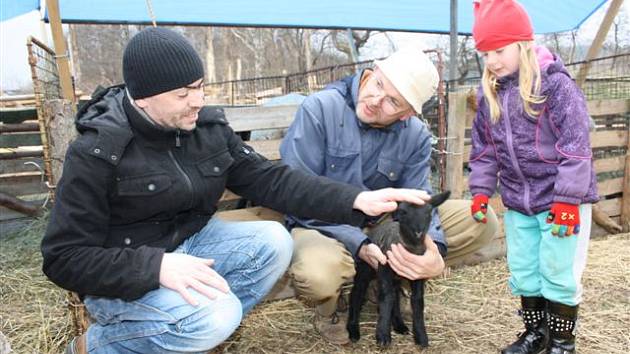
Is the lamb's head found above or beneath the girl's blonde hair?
beneath

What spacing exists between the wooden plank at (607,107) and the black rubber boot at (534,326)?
2812 millimetres

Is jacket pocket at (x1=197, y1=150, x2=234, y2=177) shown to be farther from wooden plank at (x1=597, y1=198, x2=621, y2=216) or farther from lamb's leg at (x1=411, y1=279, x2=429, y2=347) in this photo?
wooden plank at (x1=597, y1=198, x2=621, y2=216)

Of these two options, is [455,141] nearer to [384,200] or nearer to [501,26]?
[501,26]

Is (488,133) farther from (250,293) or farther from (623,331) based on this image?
(250,293)

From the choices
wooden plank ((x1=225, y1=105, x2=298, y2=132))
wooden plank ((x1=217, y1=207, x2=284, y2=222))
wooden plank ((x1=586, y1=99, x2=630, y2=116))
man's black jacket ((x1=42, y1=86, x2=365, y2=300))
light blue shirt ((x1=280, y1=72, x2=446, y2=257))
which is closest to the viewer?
man's black jacket ((x1=42, y1=86, x2=365, y2=300))

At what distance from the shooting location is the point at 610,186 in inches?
217

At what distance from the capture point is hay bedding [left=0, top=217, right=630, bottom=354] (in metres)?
3.04

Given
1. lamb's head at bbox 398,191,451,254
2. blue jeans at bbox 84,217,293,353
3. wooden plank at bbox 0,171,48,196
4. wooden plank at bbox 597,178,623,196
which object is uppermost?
lamb's head at bbox 398,191,451,254

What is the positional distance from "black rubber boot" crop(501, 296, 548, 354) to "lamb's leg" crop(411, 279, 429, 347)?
426 millimetres

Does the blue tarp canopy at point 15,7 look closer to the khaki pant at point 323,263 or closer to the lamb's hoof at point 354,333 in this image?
the khaki pant at point 323,263

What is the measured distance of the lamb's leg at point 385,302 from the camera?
2.83m

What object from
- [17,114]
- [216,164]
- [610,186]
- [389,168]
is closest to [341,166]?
[389,168]

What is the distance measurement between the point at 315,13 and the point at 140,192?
17.9ft

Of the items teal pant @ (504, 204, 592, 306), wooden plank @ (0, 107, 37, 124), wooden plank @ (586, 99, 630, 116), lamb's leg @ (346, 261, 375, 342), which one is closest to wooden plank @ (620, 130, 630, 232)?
wooden plank @ (586, 99, 630, 116)
